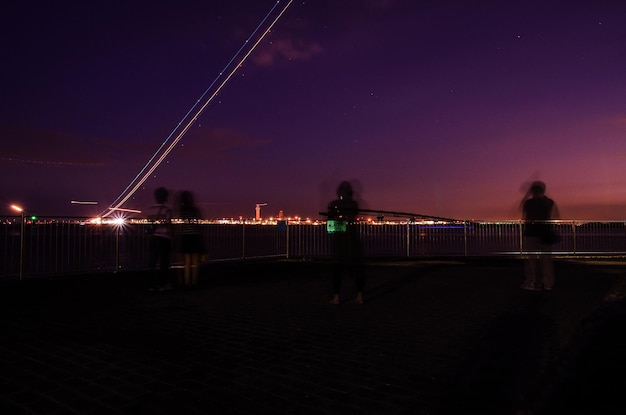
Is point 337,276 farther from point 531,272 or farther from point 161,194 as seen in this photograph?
point 531,272

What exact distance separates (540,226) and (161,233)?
6683 mm

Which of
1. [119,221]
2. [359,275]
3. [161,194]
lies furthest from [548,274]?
[119,221]

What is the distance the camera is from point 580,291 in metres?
8.03

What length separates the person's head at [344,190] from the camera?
670cm

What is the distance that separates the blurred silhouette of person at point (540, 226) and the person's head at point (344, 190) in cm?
362

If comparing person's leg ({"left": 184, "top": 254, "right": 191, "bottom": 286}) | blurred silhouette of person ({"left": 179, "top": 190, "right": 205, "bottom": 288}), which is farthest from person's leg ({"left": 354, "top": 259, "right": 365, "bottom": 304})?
person's leg ({"left": 184, "top": 254, "right": 191, "bottom": 286})

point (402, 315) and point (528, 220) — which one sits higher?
point (528, 220)

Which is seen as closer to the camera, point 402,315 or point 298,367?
point 298,367

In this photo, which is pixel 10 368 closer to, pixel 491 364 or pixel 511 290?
pixel 491 364

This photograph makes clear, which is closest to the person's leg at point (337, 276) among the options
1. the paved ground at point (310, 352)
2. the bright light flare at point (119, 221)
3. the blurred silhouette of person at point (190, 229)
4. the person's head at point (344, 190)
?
the paved ground at point (310, 352)

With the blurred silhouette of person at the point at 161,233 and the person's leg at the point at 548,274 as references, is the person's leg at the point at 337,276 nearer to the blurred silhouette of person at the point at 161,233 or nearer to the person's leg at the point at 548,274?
the blurred silhouette of person at the point at 161,233

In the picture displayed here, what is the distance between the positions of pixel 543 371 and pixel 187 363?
2864mm

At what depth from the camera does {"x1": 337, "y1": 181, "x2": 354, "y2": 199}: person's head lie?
670 centimetres

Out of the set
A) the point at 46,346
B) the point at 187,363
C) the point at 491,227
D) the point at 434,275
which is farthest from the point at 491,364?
the point at 491,227
